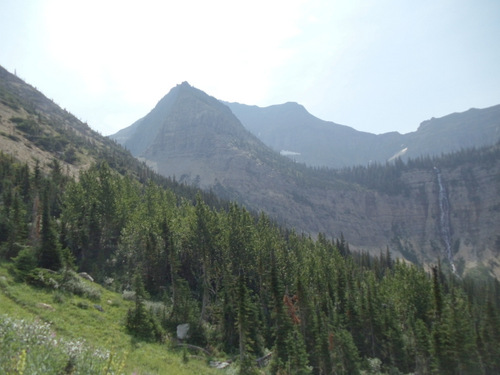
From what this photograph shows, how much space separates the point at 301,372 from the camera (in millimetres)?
36375

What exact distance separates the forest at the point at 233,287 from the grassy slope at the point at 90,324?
7.29ft

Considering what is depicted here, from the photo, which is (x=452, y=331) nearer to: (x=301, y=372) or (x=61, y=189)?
(x=301, y=372)

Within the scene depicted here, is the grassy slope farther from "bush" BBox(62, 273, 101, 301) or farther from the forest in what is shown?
the forest

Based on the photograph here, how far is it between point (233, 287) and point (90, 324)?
23137mm

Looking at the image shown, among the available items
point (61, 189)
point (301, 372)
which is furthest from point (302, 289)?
point (61, 189)

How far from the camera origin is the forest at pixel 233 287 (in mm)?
38125

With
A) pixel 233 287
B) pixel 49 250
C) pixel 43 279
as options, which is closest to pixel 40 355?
pixel 43 279

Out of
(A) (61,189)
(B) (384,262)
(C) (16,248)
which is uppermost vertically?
(A) (61,189)

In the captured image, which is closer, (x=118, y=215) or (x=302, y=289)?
(x=302, y=289)

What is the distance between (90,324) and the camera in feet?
93.5

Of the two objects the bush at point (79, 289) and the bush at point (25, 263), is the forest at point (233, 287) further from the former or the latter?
the bush at point (79, 289)

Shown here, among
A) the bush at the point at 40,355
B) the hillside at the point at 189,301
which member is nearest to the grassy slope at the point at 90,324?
the hillside at the point at 189,301

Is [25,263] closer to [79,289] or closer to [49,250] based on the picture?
[49,250]

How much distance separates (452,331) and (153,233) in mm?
47662
